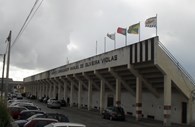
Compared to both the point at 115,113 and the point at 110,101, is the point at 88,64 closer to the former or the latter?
the point at 110,101

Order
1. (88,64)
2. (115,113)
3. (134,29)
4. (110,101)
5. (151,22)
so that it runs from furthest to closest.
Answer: (110,101), (88,64), (115,113), (134,29), (151,22)

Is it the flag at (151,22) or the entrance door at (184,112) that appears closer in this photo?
the flag at (151,22)

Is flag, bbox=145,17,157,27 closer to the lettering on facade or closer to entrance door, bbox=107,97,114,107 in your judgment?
the lettering on facade

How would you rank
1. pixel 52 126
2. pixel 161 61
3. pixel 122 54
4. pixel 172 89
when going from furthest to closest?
1. pixel 122 54
2. pixel 172 89
3. pixel 161 61
4. pixel 52 126

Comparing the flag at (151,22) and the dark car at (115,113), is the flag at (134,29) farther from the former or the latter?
the dark car at (115,113)

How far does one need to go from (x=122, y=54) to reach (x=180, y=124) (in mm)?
10777

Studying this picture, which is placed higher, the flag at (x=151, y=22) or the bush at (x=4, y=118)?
the flag at (x=151, y=22)

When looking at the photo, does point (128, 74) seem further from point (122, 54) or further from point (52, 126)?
point (52, 126)

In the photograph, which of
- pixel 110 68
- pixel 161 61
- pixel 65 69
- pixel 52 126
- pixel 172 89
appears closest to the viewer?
pixel 52 126

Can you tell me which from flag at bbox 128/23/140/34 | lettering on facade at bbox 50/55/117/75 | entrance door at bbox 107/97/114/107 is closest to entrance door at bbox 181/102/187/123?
flag at bbox 128/23/140/34

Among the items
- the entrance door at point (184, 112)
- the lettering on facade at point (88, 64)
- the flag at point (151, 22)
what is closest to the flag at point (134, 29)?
the flag at point (151, 22)

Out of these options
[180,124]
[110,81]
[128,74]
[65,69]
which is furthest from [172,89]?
[65,69]

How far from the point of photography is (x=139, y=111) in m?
46.8

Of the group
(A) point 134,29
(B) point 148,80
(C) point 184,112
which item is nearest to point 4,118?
(C) point 184,112
